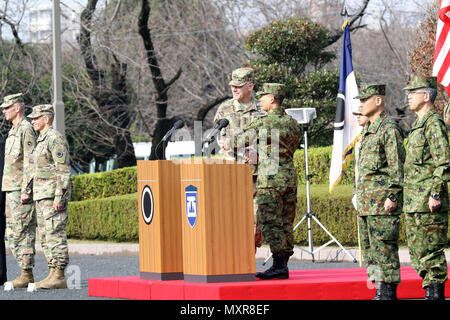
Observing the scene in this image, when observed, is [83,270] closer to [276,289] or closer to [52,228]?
[52,228]

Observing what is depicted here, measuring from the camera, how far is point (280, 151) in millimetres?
10031

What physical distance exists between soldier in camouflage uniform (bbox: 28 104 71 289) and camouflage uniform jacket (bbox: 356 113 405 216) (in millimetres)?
4545

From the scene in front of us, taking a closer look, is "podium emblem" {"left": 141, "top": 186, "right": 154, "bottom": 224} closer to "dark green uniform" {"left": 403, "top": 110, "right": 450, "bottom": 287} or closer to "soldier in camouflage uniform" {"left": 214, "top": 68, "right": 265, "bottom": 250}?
"soldier in camouflage uniform" {"left": 214, "top": 68, "right": 265, "bottom": 250}

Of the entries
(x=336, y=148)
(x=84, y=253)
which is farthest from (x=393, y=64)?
(x=336, y=148)

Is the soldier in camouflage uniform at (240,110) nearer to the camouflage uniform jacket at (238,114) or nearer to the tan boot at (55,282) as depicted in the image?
the camouflage uniform jacket at (238,114)

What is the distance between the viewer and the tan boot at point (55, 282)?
1245cm

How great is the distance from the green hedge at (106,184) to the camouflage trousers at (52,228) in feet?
40.4

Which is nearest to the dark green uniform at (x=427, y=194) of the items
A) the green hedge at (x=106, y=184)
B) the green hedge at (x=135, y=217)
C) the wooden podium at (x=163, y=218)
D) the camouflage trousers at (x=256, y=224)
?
the camouflage trousers at (x=256, y=224)

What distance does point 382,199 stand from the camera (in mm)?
9000

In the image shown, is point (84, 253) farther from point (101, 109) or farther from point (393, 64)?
point (393, 64)

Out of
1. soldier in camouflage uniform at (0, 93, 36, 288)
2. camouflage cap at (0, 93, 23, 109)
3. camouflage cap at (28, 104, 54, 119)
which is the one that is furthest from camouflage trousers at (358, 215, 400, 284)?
camouflage cap at (0, 93, 23, 109)

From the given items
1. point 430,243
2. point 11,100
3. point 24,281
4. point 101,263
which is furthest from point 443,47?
point 101,263

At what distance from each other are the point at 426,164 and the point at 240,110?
8.26 feet

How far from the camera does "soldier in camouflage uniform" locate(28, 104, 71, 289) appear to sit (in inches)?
483
